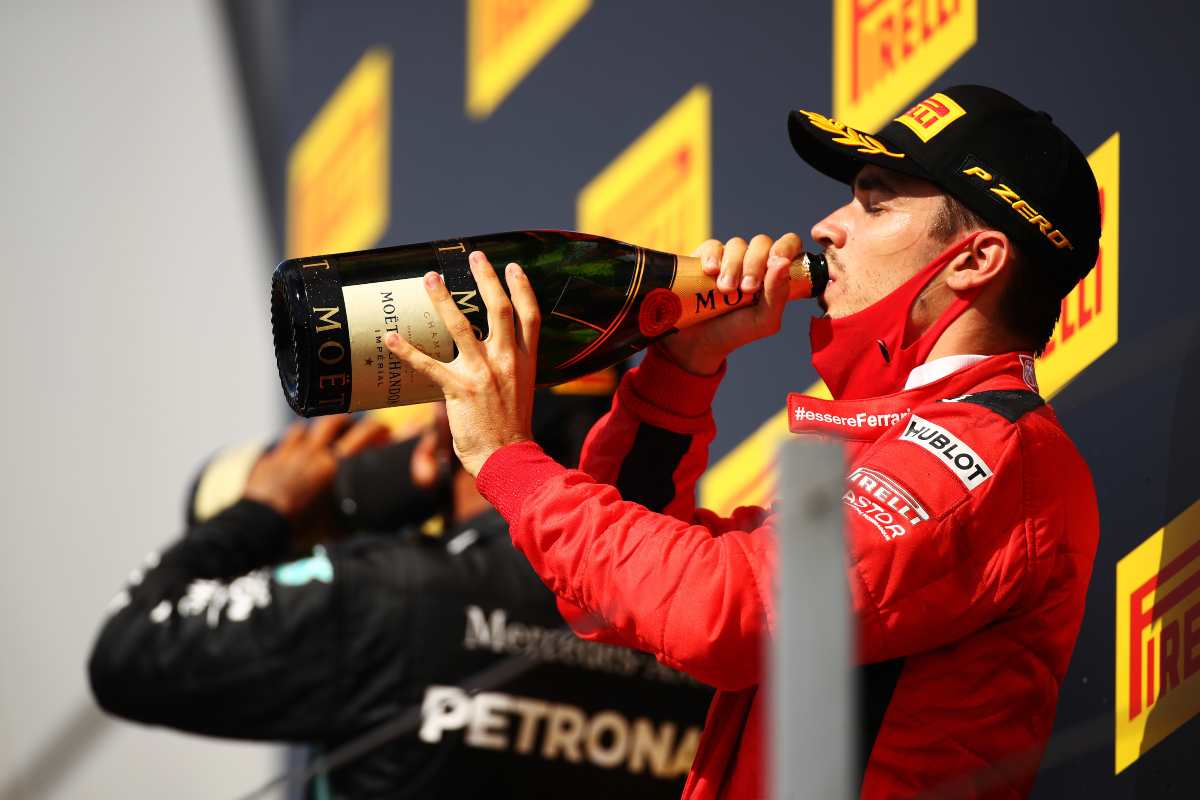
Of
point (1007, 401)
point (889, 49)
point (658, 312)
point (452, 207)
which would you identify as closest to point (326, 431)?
point (452, 207)

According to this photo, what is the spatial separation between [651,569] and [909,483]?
163 millimetres

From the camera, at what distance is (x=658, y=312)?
1129 mm

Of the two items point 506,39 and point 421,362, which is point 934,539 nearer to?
point 421,362

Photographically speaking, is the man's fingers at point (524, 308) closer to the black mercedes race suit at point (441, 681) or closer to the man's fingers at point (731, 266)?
the man's fingers at point (731, 266)

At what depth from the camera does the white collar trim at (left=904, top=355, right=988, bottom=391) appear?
1.04 m

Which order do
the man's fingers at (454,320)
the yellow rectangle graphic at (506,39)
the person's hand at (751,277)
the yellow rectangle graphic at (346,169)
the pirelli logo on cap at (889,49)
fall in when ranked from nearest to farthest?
the man's fingers at (454,320) < the person's hand at (751,277) < the pirelli logo on cap at (889,49) < the yellow rectangle graphic at (506,39) < the yellow rectangle graphic at (346,169)

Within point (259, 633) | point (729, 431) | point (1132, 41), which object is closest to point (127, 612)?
point (259, 633)

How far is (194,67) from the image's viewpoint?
3.32 metres

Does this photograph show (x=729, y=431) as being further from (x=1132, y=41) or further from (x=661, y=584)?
(x=661, y=584)

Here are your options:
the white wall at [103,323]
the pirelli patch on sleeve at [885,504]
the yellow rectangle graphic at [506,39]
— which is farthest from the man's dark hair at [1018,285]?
the white wall at [103,323]

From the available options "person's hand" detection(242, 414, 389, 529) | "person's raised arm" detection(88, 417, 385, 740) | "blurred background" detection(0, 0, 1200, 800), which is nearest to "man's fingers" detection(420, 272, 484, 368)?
"blurred background" detection(0, 0, 1200, 800)

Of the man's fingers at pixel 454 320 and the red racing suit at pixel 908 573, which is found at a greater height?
the man's fingers at pixel 454 320

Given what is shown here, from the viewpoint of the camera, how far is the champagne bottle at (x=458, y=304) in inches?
39.3

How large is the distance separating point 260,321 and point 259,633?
1.70 meters
